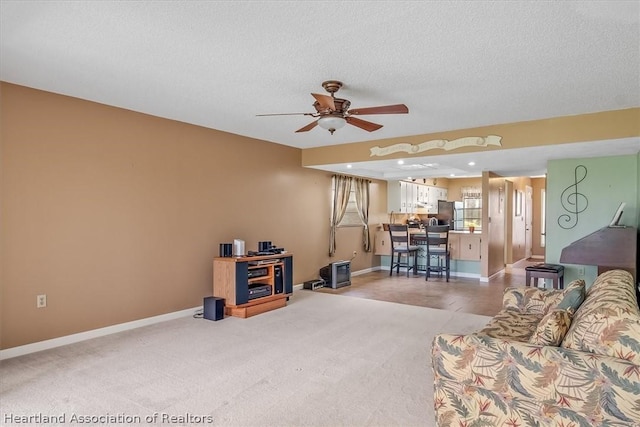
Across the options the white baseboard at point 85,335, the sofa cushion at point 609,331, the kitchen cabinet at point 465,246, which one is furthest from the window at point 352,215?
the sofa cushion at point 609,331

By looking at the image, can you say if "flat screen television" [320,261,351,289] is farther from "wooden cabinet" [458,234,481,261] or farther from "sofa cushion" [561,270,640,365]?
"sofa cushion" [561,270,640,365]

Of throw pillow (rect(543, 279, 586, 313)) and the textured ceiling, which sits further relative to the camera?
throw pillow (rect(543, 279, 586, 313))

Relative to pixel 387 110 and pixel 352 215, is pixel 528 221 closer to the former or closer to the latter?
pixel 352 215

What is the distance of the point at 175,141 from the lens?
15.3 feet

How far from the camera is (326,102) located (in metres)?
3.03

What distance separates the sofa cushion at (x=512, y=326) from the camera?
260 centimetres

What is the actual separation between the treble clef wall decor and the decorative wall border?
1.76 meters

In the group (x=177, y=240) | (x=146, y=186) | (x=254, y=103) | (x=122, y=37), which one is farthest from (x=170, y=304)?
(x=122, y=37)

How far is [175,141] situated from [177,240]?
47.7 inches

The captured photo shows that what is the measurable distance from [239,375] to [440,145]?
12.4 feet

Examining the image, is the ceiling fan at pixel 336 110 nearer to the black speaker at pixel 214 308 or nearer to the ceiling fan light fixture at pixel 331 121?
the ceiling fan light fixture at pixel 331 121

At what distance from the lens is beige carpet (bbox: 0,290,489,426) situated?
2.41 m

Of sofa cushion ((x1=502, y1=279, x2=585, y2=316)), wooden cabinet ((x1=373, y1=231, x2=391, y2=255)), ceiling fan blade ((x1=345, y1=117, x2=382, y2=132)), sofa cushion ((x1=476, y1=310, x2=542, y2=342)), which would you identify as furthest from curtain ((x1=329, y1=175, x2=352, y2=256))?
sofa cushion ((x1=476, y1=310, x2=542, y2=342))

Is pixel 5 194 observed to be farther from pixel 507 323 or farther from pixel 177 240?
pixel 507 323
